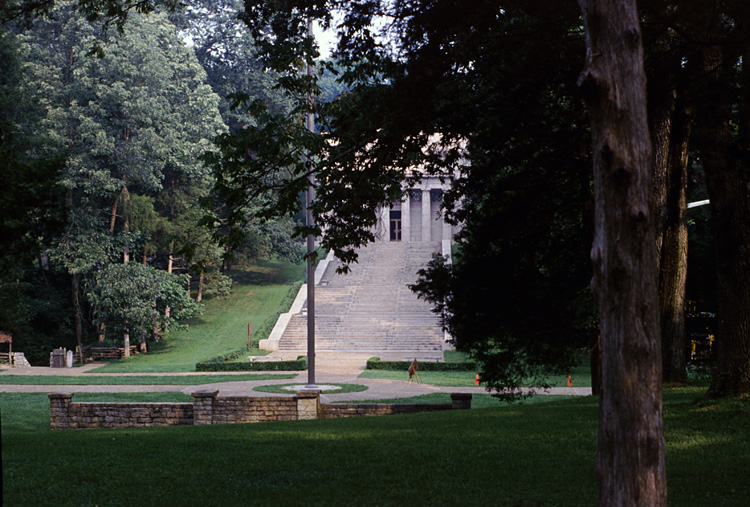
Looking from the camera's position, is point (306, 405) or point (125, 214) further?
point (125, 214)

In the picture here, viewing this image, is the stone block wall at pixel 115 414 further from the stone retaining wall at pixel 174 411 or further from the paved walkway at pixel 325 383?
the paved walkway at pixel 325 383

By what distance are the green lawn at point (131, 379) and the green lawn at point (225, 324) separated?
11.3 feet

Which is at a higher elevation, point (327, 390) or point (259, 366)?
point (259, 366)

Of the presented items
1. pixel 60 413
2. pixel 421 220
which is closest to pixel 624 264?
pixel 60 413

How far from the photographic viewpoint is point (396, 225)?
226 ft

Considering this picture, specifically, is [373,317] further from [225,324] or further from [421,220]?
[421,220]

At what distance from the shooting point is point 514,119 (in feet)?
37.4

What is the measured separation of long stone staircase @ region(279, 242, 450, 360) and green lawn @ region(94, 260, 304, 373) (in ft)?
11.6

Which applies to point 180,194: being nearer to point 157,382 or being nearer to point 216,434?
point 157,382

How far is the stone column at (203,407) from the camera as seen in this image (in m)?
16.1

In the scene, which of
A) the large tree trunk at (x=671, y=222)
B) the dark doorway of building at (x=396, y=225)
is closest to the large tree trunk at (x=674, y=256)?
the large tree trunk at (x=671, y=222)

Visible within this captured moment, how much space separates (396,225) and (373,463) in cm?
6050

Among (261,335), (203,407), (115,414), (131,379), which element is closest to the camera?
(203,407)

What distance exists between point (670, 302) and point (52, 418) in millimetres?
14126
